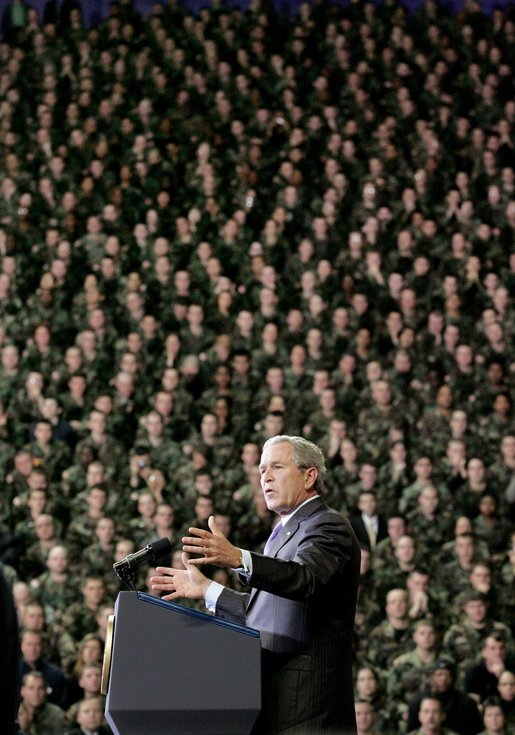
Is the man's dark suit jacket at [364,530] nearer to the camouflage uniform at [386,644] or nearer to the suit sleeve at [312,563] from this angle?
the camouflage uniform at [386,644]

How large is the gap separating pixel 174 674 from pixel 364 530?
3564 millimetres

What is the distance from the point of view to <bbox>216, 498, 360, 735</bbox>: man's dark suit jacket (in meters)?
2.35

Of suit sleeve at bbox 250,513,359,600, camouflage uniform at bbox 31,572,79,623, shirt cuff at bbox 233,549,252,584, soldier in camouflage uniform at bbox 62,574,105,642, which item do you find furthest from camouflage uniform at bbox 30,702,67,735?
shirt cuff at bbox 233,549,252,584

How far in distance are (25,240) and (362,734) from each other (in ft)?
16.4

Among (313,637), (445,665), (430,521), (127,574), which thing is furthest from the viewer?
(430,521)

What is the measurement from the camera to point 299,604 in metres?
2.41

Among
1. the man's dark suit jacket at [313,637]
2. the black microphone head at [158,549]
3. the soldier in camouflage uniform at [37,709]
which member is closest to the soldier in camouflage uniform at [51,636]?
the soldier in camouflage uniform at [37,709]

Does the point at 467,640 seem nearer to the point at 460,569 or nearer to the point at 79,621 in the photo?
the point at 460,569

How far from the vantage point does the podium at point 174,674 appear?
2.17 meters

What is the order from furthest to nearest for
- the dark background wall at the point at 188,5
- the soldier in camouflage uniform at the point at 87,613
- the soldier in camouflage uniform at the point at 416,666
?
the dark background wall at the point at 188,5 < the soldier in camouflage uniform at the point at 87,613 < the soldier in camouflage uniform at the point at 416,666

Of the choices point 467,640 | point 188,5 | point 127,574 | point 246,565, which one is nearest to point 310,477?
point 246,565

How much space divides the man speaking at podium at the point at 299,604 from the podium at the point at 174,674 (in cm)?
8

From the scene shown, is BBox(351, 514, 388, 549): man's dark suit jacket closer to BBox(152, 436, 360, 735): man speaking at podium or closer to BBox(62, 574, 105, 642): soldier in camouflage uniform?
BBox(62, 574, 105, 642): soldier in camouflage uniform

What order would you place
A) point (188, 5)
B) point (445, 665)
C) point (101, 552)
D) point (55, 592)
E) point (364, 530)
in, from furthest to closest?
point (188, 5) < point (364, 530) < point (101, 552) < point (55, 592) < point (445, 665)
